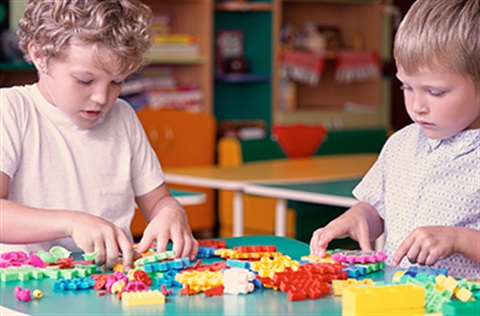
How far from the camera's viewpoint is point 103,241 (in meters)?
1.43

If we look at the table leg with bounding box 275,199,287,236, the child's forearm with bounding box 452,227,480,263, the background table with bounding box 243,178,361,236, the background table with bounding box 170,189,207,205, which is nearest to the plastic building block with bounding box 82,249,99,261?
the child's forearm with bounding box 452,227,480,263

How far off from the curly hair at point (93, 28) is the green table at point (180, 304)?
53 cm

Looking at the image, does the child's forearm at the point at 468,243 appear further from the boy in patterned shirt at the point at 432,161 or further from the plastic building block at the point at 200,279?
the plastic building block at the point at 200,279

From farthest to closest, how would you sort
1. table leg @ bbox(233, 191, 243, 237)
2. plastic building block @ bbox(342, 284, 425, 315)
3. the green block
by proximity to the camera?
table leg @ bbox(233, 191, 243, 237), the green block, plastic building block @ bbox(342, 284, 425, 315)

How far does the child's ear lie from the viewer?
174 centimetres

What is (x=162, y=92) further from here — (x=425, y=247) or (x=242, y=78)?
(x=425, y=247)

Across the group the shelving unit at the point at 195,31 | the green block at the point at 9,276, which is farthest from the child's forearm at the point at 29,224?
the shelving unit at the point at 195,31

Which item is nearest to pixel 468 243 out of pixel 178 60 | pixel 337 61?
pixel 178 60

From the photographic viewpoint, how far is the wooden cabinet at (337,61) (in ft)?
21.2

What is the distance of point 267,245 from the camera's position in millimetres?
1660

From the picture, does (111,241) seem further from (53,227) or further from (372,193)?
(372,193)

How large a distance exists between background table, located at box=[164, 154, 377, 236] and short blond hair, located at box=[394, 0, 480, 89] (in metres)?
1.80

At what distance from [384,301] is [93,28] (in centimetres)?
83

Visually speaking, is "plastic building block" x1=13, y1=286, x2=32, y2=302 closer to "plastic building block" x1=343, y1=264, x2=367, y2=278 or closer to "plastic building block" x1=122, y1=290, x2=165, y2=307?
"plastic building block" x1=122, y1=290, x2=165, y2=307
